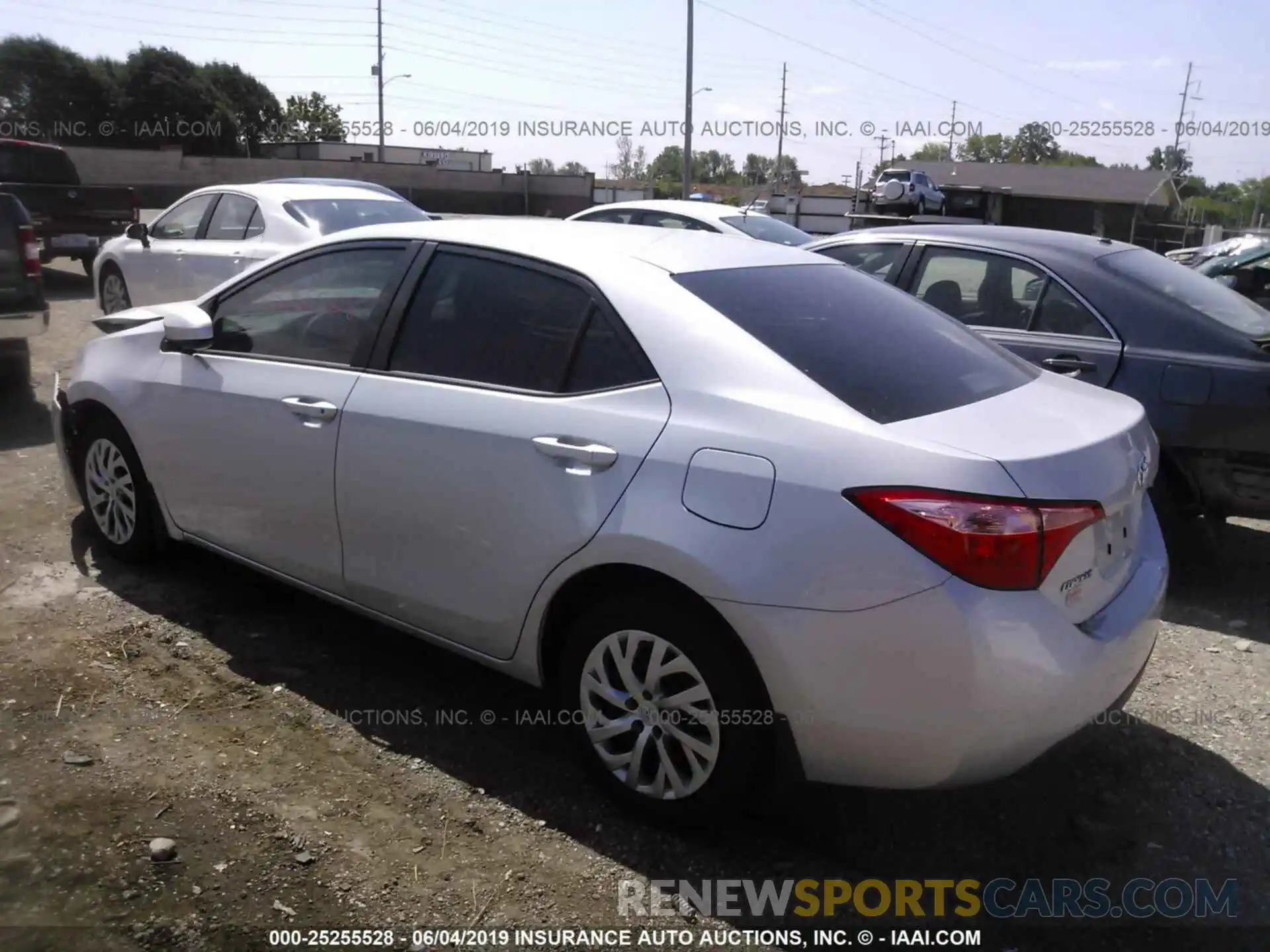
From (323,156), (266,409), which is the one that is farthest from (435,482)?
(323,156)

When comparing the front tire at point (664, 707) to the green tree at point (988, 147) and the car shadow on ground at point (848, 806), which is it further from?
the green tree at point (988, 147)

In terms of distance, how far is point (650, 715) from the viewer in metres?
3.04

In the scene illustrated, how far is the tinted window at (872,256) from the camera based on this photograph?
6180 mm

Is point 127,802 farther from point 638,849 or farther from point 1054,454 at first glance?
point 1054,454

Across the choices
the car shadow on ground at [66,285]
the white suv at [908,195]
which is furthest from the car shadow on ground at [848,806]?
the white suv at [908,195]

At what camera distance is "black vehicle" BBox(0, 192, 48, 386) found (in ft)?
25.8

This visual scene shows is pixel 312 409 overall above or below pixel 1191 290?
below

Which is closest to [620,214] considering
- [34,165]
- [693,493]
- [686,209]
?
[686,209]

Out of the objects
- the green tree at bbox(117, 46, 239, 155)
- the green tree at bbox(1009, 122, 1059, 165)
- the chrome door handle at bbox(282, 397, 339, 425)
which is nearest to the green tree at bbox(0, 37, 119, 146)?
the green tree at bbox(117, 46, 239, 155)

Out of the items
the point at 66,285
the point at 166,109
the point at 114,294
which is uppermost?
the point at 166,109

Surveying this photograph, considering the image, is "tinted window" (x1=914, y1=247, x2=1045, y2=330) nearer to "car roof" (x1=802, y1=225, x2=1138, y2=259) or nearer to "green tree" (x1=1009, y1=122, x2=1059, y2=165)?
"car roof" (x1=802, y1=225, x2=1138, y2=259)

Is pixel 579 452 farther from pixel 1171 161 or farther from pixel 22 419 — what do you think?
pixel 1171 161

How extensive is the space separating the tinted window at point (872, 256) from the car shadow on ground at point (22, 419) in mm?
5284

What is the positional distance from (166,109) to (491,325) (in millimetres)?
67773
